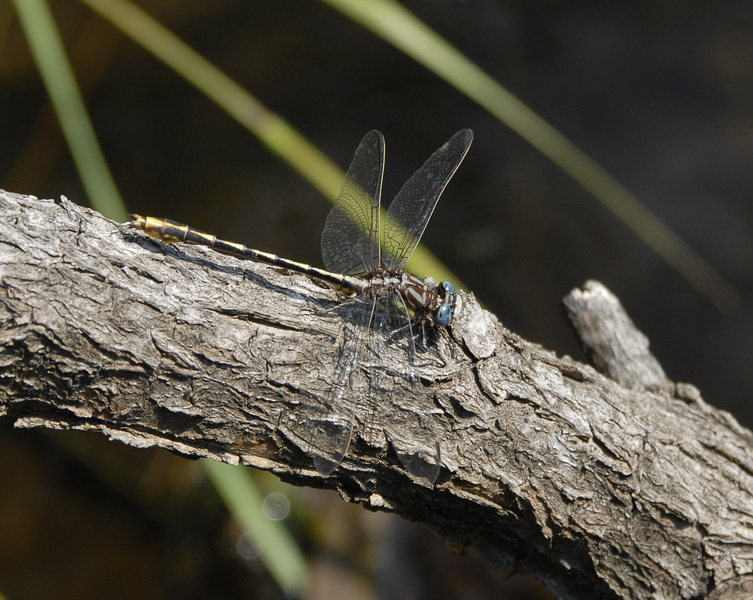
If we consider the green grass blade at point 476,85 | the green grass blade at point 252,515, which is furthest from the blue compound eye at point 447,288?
the green grass blade at point 252,515

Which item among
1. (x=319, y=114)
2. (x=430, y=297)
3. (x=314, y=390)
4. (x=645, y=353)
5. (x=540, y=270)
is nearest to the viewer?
(x=314, y=390)

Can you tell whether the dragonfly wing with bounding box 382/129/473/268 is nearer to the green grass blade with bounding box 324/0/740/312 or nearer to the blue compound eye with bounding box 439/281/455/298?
the green grass blade with bounding box 324/0/740/312

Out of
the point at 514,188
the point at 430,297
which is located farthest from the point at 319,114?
the point at 430,297

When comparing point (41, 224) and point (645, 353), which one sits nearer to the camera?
point (41, 224)

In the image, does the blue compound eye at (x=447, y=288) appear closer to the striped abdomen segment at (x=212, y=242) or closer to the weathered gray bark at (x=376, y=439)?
the weathered gray bark at (x=376, y=439)

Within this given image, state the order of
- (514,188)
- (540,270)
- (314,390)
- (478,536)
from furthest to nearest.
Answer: (514,188)
(540,270)
(478,536)
(314,390)

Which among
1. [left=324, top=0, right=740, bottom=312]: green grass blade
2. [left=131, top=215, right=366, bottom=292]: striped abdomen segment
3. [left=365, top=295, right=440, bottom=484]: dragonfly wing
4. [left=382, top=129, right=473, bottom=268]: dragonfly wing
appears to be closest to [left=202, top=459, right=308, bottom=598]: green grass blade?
[left=131, top=215, right=366, bottom=292]: striped abdomen segment

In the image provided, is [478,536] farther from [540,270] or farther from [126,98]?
[126,98]
